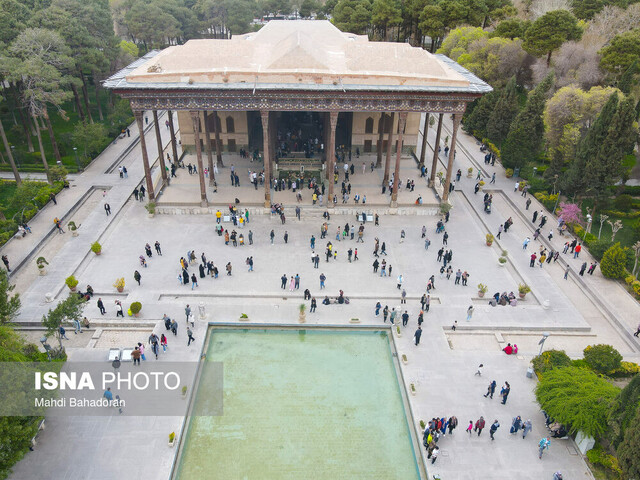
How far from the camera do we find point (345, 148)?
39875 millimetres

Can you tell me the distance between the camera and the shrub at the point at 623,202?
3234 cm

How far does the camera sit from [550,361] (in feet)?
64.7

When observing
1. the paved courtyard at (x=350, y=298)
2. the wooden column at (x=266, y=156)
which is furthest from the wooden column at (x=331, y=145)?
the wooden column at (x=266, y=156)

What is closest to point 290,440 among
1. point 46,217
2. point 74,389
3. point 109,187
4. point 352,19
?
point 74,389

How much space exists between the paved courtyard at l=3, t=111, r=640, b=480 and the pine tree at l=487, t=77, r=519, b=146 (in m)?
8.64

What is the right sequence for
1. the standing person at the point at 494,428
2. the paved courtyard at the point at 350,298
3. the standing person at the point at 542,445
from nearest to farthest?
1. the standing person at the point at 542,445
2. the paved courtyard at the point at 350,298
3. the standing person at the point at 494,428

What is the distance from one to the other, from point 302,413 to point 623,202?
26699 mm

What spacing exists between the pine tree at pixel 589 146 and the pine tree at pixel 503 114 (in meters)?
10.1

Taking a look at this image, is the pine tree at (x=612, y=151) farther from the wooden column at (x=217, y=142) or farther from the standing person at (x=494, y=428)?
the wooden column at (x=217, y=142)

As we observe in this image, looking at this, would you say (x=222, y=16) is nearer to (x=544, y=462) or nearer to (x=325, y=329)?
(x=325, y=329)

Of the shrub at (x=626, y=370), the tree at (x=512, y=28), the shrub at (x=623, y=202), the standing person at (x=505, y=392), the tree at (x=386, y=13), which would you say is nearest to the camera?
the standing person at (x=505, y=392)

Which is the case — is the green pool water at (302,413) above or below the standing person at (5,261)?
below

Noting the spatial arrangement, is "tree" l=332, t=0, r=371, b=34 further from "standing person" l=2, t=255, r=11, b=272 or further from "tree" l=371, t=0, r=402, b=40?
"standing person" l=2, t=255, r=11, b=272

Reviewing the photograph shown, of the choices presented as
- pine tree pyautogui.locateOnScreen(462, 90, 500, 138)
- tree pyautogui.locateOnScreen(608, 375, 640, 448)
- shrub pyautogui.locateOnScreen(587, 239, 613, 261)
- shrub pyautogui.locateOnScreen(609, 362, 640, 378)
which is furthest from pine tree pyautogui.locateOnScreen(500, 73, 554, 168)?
tree pyautogui.locateOnScreen(608, 375, 640, 448)
